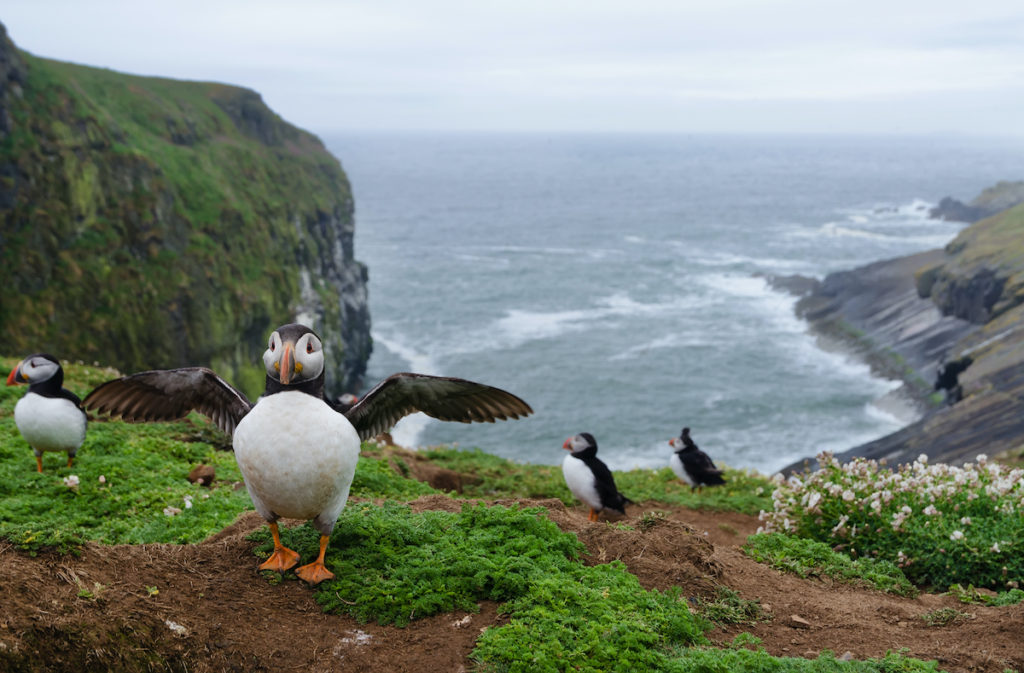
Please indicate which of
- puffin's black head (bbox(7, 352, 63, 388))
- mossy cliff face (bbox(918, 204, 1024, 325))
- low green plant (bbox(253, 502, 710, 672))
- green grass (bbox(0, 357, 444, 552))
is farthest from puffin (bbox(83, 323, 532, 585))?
mossy cliff face (bbox(918, 204, 1024, 325))

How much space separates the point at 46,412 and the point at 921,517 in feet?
34.1

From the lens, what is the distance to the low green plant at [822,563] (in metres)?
8.80

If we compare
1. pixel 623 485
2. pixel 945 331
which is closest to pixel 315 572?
pixel 623 485

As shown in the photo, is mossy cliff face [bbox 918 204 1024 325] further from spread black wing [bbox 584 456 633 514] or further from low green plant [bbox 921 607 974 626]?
low green plant [bbox 921 607 974 626]

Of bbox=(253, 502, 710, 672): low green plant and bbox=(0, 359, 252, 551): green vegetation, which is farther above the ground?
bbox=(253, 502, 710, 672): low green plant

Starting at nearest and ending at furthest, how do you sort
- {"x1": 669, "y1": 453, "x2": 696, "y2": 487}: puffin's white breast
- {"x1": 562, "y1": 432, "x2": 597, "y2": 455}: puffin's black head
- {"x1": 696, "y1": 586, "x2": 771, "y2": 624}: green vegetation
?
{"x1": 696, "y1": 586, "x2": 771, "y2": 624}: green vegetation, {"x1": 562, "y1": 432, "x2": 597, "y2": 455}: puffin's black head, {"x1": 669, "y1": 453, "x2": 696, "y2": 487}: puffin's white breast

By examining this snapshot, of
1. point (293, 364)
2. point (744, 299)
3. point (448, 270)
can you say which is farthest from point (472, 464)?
point (448, 270)

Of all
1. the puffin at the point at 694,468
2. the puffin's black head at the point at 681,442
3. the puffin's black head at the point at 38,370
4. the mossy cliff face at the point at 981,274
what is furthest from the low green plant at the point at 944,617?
the mossy cliff face at the point at 981,274

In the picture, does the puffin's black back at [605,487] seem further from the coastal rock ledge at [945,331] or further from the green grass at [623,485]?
the coastal rock ledge at [945,331]

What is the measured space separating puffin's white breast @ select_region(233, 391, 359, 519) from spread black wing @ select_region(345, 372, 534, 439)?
0.59 metres

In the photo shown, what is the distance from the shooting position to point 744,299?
77562mm

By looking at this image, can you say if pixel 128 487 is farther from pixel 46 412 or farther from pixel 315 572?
pixel 315 572

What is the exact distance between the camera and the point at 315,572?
6332 mm

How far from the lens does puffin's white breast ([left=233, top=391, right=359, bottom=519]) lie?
5.75 meters
